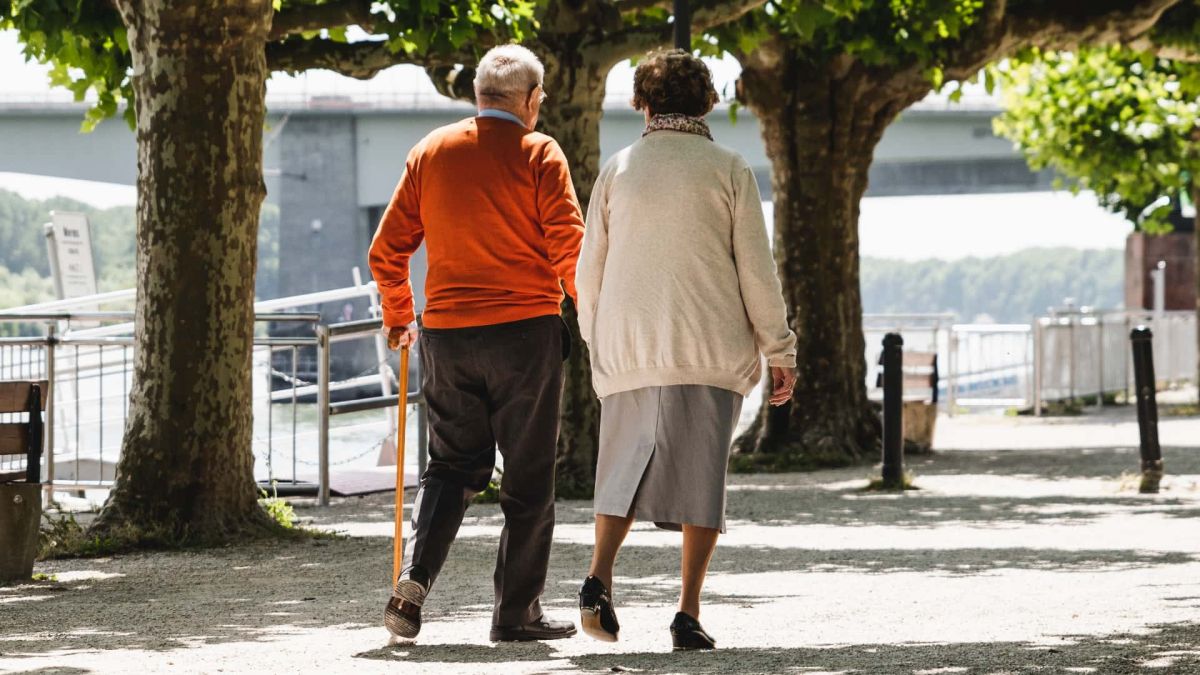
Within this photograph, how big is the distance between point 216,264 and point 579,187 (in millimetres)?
3966

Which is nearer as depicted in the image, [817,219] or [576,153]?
[576,153]

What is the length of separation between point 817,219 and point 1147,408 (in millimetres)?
4945

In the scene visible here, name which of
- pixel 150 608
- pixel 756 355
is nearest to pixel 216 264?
pixel 150 608

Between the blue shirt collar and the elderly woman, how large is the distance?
454 mm

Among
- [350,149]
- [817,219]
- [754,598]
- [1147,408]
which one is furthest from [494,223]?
[350,149]

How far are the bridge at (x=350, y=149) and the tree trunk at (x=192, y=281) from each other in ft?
125

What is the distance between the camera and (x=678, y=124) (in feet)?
20.6

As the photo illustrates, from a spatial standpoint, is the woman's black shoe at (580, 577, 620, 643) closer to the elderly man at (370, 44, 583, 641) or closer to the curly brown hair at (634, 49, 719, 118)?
the elderly man at (370, 44, 583, 641)

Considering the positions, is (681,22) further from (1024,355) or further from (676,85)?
(1024,355)

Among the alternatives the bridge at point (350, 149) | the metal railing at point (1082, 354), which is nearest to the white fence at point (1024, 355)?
the metal railing at point (1082, 354)

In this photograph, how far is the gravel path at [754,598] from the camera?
603 centimetres

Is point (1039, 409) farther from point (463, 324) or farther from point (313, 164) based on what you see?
point (313, 164)

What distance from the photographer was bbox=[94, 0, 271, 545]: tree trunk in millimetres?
10336

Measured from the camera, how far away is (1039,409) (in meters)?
26.8
